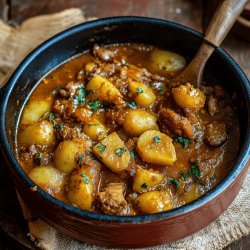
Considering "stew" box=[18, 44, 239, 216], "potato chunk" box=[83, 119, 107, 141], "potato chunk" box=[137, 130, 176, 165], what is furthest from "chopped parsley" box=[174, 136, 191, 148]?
"potato chunk" box=[83, 119, 107, 141]

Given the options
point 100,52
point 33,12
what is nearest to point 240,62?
point 100,52

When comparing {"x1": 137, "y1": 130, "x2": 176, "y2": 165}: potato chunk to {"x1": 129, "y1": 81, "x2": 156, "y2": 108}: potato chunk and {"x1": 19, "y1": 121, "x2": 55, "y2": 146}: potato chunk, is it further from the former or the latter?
{"x1": 19, "y1": 121, "x2": 55, "y2": 146}: potato chunk

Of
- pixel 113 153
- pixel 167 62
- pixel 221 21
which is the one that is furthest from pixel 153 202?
pixel 221 21

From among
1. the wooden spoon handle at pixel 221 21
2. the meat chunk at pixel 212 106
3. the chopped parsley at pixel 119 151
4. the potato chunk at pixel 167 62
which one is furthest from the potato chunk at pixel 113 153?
the wooden spoon handle at pixel 221 21

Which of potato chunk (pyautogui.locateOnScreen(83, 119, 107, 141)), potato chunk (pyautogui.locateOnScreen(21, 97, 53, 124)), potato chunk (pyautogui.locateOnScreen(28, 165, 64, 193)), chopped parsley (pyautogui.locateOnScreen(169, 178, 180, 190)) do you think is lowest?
potato chunk (pyautogui.locateOnScreen(21, 97, 53, 124))

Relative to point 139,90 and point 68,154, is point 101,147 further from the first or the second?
point 139,90

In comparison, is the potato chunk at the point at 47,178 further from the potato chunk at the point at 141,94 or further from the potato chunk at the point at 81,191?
the potato chunk at the point at 141,94

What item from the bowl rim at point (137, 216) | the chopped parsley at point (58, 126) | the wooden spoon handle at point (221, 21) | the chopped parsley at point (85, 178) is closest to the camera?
the bowl rim at point (137, 216)
